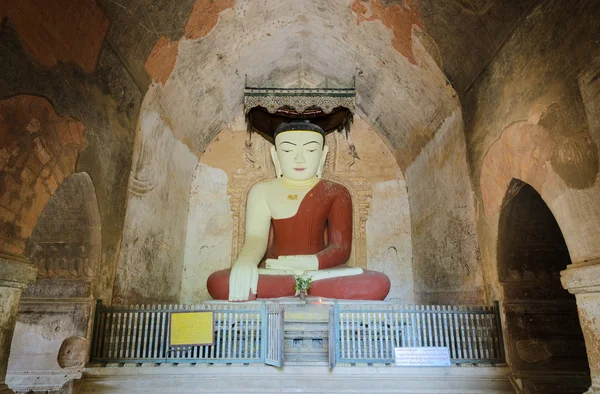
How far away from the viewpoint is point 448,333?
13.6 feet

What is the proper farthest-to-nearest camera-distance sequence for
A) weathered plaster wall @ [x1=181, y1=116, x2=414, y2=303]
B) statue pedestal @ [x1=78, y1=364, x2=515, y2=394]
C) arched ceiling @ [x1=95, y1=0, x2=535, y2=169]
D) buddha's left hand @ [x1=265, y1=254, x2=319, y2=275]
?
weathered plaster wall @ [x1=181, y1=116, x2=414, y2=303] < buddha's left hand @ [x1=265, y1=254, x2=319, y2=275] < arched ceiling @ [x1=95, y1=0, x2=535, y2=169] < statue pedestal @ [x1=78, y1=364, x2=515, y2=394]

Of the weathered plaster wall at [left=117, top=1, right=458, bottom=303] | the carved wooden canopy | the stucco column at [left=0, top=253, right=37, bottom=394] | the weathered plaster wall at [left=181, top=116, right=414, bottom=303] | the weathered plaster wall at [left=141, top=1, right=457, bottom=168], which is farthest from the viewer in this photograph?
the weathered plaster wall at [left=181, top=116, right=414, bottom=303]

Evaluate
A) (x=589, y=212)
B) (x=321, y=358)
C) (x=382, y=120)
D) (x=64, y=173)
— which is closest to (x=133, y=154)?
(x=64, y=173)

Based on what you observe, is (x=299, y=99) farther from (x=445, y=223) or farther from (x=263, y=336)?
(x=263, y=336)

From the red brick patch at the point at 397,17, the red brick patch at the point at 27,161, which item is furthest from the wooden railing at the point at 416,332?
the red brick patch at the point at 397,17

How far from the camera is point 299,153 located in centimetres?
637

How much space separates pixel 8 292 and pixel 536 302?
13.5ft

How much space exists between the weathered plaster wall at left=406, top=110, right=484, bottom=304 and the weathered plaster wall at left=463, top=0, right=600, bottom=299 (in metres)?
0.34

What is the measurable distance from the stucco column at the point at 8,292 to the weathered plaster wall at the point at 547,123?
3.67 m

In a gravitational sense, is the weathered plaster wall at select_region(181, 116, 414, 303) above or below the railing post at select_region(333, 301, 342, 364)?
above

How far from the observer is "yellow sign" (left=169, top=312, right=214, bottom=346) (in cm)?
395

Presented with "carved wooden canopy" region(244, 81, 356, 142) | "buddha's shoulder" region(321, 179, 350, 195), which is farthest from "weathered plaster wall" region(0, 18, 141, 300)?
"buddha's shoulder" region(321, 179, 350, 195)

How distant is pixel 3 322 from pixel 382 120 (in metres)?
5.31

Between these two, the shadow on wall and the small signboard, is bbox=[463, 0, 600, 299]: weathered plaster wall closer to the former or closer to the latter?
the small signboard
